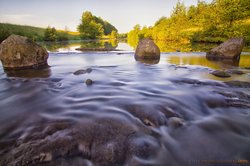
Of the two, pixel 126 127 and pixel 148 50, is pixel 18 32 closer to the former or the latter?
pixel 148 50

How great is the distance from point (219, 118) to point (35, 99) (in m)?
4.34

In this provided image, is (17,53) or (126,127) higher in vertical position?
(17,53)

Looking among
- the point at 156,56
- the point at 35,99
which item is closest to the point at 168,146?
the point at 35,99

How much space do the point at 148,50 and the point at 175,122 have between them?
992 centimetres

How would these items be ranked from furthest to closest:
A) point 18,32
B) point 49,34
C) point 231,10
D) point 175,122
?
point 49,34
point 18,32
point 231,10
point 175,122

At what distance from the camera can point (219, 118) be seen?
301cm

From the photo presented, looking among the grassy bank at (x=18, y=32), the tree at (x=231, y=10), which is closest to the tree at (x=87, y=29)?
the grassy bank at (x=18, y=32)

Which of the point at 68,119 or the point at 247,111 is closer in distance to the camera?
the point at 68,119

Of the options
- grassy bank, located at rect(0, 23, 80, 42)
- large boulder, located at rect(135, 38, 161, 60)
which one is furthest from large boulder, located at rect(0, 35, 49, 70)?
grassy bank, located at rect(0, 23, 80, 42)

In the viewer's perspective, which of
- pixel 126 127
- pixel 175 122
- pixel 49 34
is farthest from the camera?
pixel 49 34

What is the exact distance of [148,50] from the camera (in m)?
12.1

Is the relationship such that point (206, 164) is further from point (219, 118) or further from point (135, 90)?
point (135, 90)

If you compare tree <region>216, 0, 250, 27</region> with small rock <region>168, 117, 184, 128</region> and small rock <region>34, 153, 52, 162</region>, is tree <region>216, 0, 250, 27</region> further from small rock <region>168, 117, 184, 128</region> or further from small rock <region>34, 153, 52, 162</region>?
small rock <region>34, 153, 52, 162</region>

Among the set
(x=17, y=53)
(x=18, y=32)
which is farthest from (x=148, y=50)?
(x=18, y=32)
